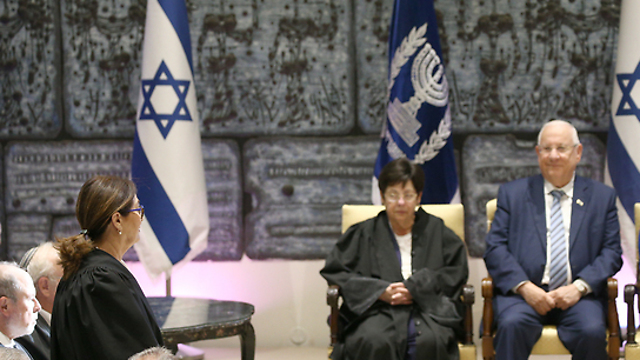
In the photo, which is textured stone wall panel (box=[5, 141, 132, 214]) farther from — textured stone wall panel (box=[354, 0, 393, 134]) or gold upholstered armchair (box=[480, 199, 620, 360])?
gold upholstered armchair (box=[480, 199, 620, 360])

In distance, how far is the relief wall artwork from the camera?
4.37 metres

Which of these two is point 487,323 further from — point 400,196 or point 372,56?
point 372,56

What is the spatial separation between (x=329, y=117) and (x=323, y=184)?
0.47 m

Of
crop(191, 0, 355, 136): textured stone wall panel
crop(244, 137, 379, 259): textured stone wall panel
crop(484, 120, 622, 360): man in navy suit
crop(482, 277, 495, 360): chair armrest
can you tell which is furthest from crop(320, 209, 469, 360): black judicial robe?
crop(191, 0, 355, 136): textured stone wall panel

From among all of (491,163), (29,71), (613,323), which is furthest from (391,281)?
(29,71)

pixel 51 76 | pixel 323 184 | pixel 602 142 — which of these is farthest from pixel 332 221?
pixel 51 76

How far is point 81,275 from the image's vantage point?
Result: 185 cm

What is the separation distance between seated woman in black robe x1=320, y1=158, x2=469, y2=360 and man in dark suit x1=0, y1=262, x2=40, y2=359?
1.50 meters

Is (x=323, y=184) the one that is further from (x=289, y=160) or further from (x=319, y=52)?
(x=319, y=52)

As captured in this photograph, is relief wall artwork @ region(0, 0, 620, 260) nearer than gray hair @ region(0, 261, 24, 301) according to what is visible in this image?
No

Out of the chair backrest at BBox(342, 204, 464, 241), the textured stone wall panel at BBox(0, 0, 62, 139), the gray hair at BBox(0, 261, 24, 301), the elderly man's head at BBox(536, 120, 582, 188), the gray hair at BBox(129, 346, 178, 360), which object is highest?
the textured stone wall panel at BBox(0, 0, 62, 139)

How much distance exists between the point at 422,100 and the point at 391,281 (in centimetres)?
120

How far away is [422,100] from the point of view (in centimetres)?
389

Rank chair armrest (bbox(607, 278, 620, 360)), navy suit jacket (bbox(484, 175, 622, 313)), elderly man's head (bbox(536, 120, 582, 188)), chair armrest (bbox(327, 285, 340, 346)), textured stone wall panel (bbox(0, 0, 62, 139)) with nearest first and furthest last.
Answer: chair armrest (bbox(607, 278, 620, 360)) → chair armrest (bbox(327, 285, 340, 346)) → navy suit jacket (bbox(484, 175, 622, 313)) → elderly man's head (bbox(536, 120, 582, 188)) → textured stone wall panel (bbox(0, 0, 62, 139))
